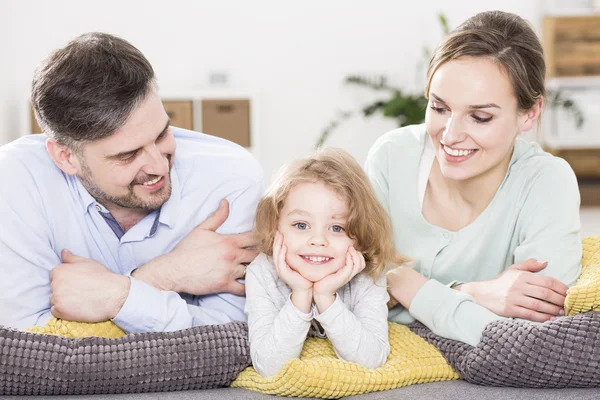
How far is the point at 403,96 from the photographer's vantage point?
6.41 metres

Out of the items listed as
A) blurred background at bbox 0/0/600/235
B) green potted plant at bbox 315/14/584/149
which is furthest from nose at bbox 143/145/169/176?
blurred background at bbox 0/0/600/235

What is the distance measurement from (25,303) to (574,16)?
18.1ft

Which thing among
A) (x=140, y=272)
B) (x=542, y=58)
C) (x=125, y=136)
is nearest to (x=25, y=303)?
(x=140, y=272)

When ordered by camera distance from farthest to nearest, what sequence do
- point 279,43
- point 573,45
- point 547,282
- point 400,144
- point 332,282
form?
point 279,43
point 573,45
point 400,144
point 547,282
point 332,282

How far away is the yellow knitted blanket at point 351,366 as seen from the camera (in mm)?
1510

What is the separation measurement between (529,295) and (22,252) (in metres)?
1.14

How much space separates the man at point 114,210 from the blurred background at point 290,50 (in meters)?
4.55

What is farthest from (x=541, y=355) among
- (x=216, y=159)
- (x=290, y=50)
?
(x=290, y=50)

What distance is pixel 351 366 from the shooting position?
5.17ft

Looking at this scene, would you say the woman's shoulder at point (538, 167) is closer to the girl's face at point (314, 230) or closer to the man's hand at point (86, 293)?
the girl's face at point (314, 230)

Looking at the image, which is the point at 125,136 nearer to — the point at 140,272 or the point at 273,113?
the point at 140,272

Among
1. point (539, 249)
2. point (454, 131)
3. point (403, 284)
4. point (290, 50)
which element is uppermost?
point (454, 131)

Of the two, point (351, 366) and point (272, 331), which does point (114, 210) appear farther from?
point (351, 366)

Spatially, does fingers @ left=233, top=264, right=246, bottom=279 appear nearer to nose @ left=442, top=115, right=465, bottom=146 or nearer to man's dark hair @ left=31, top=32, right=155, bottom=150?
man's dark hair @ left=31, top=32, right=155, bottom=150
